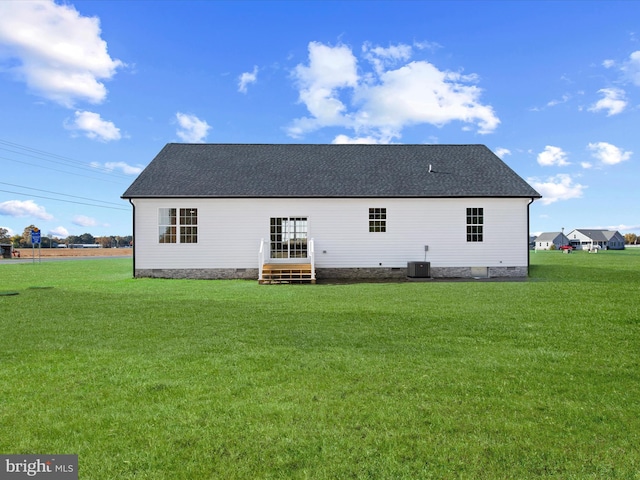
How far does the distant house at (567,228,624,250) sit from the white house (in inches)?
4642

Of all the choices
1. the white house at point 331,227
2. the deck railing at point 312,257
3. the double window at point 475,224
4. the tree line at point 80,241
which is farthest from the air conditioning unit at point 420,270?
the tree line at point 80,241

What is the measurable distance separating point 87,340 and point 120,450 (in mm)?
4276

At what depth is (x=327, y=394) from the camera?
4.43 metres

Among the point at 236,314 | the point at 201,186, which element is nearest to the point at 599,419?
the point at 236,314

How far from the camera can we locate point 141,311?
32.0 feet

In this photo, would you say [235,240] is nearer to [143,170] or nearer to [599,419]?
[143,170]

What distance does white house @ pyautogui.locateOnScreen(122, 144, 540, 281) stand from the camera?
19016 mm

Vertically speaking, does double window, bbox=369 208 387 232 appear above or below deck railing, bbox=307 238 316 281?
above

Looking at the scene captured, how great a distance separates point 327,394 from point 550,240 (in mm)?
129328

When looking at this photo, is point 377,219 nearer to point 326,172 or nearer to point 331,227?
point 331,227

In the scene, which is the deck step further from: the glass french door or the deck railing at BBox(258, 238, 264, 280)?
the glass french door

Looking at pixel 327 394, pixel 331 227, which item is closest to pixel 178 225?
pixel 331 227
